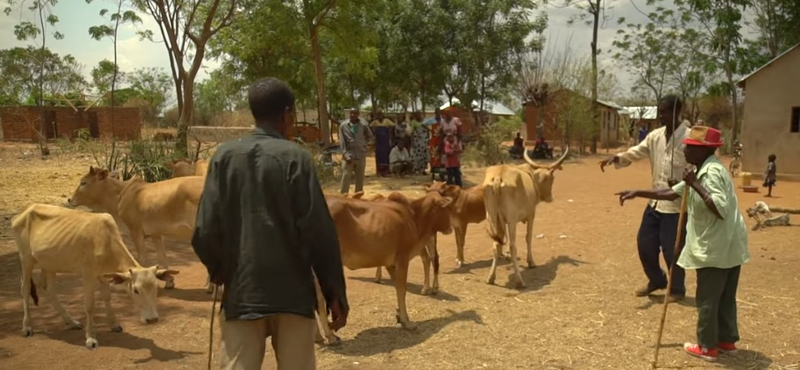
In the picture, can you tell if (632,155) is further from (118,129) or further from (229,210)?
(118,129)

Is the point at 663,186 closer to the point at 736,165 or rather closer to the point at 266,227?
the point at 266,227

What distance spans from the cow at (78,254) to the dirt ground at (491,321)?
1.10 ft

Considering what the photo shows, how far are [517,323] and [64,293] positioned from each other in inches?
190

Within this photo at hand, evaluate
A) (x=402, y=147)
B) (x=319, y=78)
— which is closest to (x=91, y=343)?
(x=402, y=147)

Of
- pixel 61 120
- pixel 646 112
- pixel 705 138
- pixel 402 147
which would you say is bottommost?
pixel 402 147

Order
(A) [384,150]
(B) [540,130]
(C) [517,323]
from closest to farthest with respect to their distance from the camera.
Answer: (C) [517,323]
(A) [384,150]
(B) [540,130]

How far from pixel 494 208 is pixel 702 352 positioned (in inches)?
115

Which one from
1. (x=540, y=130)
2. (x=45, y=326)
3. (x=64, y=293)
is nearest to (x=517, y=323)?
(x=45, y=326)

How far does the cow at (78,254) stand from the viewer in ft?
17.4

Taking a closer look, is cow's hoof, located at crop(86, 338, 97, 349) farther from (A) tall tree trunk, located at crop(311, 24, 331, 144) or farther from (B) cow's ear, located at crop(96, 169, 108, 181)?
(A) tall tree trunk, located at crop(311, 24, 331, 144)

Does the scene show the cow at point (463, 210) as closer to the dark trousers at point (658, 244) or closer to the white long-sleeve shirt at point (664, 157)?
the white long-sleeve shirt at point (664, 157)

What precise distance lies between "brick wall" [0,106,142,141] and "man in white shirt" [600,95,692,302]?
31565 millimetres

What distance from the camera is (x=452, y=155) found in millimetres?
13844

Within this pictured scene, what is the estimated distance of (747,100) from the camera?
19.2 m
